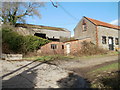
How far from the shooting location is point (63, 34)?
2630 centimetres

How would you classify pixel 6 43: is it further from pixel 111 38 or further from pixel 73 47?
pixel 111 38

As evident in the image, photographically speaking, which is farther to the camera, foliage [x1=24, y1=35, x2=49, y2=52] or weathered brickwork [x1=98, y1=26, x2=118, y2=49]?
weathered brickwork [x1=98, y1=26, x2=118, y2=49]

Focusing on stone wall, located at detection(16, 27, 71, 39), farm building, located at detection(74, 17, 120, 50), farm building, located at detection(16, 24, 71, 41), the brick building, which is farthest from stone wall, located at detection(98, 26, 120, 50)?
stone wall, located at detection(16, 27, 71, 39)

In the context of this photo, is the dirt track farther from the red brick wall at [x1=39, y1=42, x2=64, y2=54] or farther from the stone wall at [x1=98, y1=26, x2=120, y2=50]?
the stone wall at [x1=98, y1=26, x2=120, y2=50]

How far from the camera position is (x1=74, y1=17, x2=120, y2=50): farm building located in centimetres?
1855

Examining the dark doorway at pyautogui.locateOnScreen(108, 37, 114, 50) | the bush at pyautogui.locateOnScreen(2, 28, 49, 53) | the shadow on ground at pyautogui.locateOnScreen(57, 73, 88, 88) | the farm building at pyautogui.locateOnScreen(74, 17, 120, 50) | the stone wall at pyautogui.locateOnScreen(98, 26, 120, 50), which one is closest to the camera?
the shadow on ground at pyautogui.locateOnScreen(57, 73, 88, 88)

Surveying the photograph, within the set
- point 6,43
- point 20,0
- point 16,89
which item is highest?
point 20,0

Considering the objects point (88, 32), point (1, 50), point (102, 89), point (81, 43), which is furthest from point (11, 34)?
point (88, 32)

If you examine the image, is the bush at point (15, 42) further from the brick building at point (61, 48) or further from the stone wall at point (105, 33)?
the stone wall at point (105, 33)

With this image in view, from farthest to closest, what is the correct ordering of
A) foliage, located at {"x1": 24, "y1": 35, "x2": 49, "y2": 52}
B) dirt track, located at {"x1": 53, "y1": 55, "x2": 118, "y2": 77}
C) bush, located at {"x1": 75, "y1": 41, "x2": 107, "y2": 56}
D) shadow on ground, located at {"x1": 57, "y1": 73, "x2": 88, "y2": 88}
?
1. bush, located at {"x1": 75, "y1": 41, "x2": 107, "y2": 56}
2. foliage, located at {"x1": 24, "y1": 35, "x2": 49, "y2": 52}
3. dirt track, located at {"x1": 53, "y1": 55, "x2": 118, "y2": 77}
4. shadow on ground, located at {"x1": 57, "y1": 73, "x2": 88, "y2": 88}

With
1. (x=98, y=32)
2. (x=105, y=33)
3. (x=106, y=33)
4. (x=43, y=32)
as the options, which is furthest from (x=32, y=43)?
(x=106, y=33)

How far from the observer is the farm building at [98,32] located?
18.5 metres

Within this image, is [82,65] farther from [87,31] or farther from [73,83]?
[87,31]

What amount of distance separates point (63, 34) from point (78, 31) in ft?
16.4
